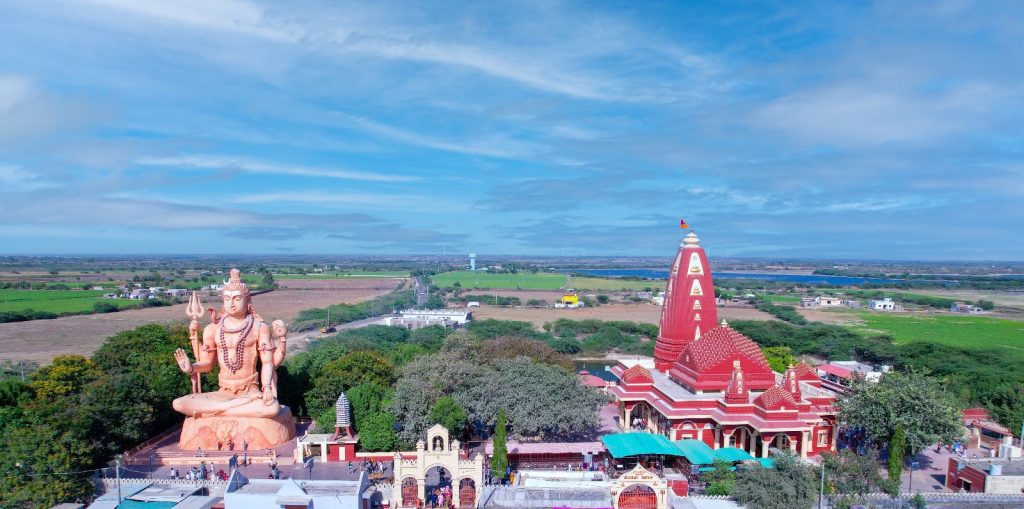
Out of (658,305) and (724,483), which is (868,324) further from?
(724,483)

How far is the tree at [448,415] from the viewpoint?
25.5 metres

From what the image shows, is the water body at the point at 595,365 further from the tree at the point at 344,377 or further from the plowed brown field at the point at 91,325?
the plowed brown field at the point at 91,325

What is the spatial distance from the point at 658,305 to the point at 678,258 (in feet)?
280

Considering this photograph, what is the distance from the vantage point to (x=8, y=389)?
26.2 m

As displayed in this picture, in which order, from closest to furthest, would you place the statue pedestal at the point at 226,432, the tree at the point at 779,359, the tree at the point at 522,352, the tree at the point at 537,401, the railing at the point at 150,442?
the railing at the point at 150,442, the statue pedestal at the point at 226,432, the tree at the point at 537,401, the tree at the point at 522,352, the tree at the point at 779,359

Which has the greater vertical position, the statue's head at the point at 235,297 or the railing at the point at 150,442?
the statue's head at the point at 235,297

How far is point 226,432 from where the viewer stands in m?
25.1

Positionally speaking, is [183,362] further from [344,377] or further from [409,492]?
[409,492]

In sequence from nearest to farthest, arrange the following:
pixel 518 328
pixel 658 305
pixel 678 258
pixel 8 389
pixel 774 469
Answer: pixel 774 469 < pixel 8 389 < pixel 678 258 < pixel 518 328 < pixel 658 305

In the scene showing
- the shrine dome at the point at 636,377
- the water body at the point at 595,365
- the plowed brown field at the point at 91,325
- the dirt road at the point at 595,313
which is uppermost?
the shrine dome at the point at 636,377

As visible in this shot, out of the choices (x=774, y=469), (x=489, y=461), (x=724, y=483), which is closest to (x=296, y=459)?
(x=489, y=461)

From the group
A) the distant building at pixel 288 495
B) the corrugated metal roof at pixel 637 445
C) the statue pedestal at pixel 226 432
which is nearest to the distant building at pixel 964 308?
the corrugated metal roof at pixel 637 445

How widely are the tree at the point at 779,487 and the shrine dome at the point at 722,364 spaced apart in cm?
721

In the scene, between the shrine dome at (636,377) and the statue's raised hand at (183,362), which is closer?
the statue's raised hand at (183,362)
